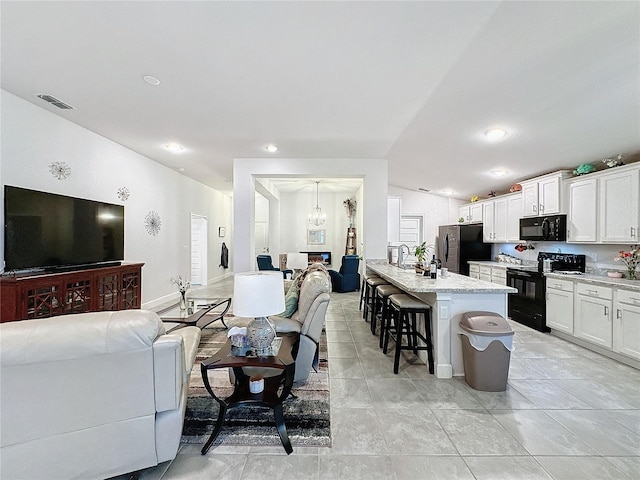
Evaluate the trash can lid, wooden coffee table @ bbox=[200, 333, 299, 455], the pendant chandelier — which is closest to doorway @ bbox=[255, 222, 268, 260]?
the pendant chandelier

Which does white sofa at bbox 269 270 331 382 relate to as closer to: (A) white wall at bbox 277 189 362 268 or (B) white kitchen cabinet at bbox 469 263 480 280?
(B) white kitchen cabinet at bbox 469 263 480 280

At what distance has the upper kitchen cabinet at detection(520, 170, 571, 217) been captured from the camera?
4.28m

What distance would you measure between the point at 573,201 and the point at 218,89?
4889 millimetres

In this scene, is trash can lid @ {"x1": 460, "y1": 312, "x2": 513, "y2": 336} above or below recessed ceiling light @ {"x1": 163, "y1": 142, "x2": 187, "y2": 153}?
below

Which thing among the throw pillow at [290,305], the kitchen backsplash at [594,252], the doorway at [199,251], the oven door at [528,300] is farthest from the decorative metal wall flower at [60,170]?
the kitchen backsplash at [594,252]

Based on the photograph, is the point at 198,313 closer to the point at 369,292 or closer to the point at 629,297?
the point at 369,292

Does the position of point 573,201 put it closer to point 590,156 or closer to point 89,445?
point 590,156

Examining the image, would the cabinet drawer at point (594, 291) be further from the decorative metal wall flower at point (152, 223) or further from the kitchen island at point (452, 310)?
the decorative metal wall flower at point (152, 223)

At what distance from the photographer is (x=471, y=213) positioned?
21.9 feet

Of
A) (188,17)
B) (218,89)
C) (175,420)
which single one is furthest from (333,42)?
(175,420)

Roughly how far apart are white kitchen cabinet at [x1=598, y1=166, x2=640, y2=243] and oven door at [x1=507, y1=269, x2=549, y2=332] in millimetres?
997

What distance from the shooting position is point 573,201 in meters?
4.11

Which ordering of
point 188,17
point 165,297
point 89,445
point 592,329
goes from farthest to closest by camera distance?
1. point 165,297
2. point 592,329
3. point 188,17
4. point 89,445

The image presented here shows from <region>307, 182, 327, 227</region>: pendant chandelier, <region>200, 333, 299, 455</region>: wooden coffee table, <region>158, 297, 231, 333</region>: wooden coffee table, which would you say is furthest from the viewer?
<region>307, 182, 327, 227</region>: pendant chandelier
